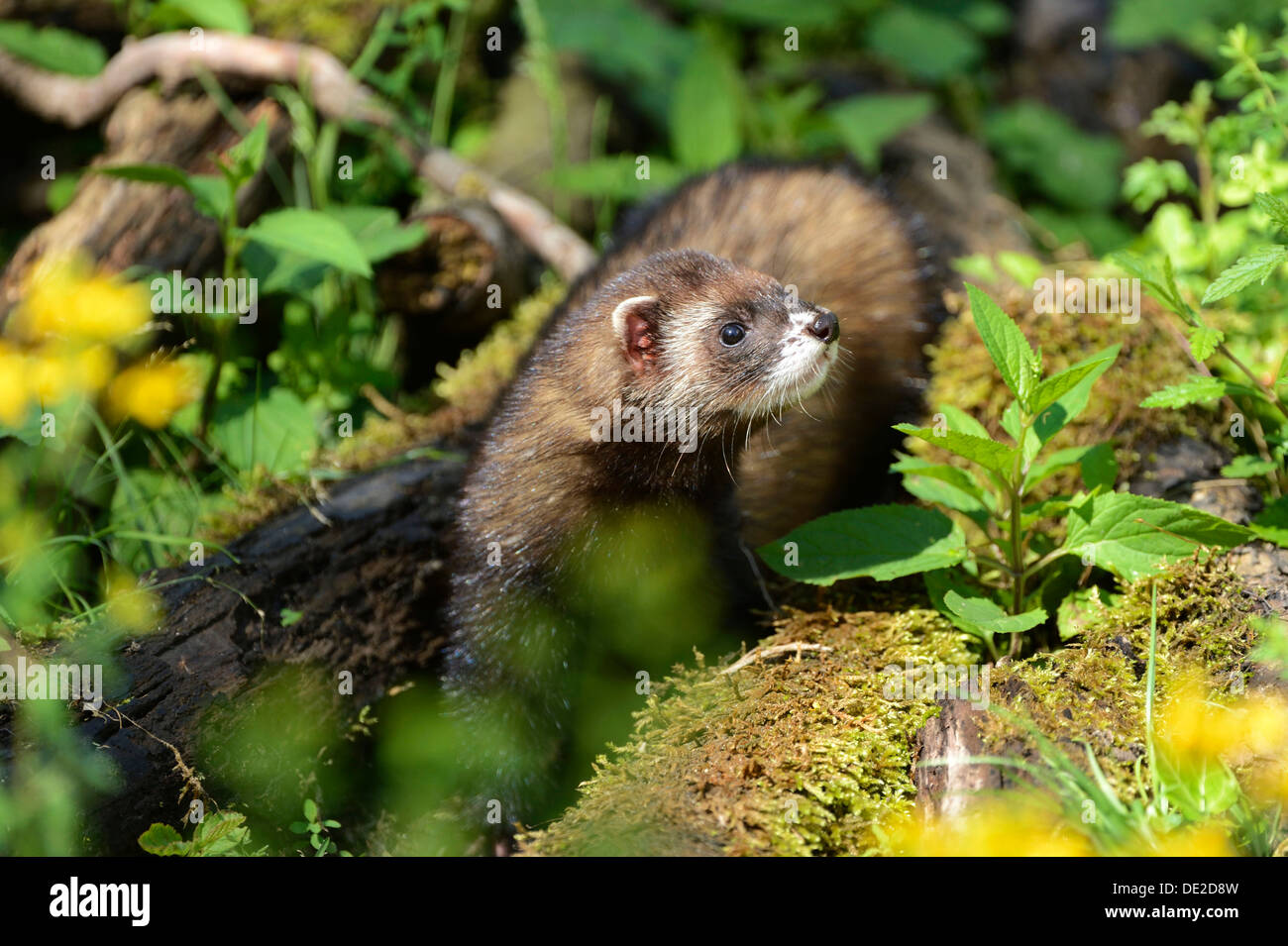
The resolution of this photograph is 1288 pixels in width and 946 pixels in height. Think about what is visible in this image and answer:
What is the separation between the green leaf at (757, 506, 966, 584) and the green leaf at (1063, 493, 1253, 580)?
425 mm

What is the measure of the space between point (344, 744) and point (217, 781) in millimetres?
549

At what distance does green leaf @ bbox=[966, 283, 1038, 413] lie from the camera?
3.27 metres

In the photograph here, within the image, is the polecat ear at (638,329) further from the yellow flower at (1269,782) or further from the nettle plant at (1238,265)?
the yellow flower at (1269,782)

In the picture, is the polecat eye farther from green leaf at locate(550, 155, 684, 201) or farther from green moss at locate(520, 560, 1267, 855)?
green leaf at locate(550, 155, 684, 201)

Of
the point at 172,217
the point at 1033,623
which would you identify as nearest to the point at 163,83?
the point at 172,217

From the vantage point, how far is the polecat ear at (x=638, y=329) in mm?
3687

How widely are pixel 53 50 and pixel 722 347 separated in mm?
5053

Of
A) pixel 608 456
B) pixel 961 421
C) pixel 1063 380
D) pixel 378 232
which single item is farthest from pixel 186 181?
pixel 1063 380

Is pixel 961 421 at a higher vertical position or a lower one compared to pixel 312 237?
lower

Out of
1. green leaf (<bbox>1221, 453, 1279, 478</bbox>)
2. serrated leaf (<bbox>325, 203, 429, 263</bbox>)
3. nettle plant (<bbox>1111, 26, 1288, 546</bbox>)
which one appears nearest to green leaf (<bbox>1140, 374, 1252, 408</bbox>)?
nettle plant (<bbox>1111, 26, 1288, 546</bbox>)

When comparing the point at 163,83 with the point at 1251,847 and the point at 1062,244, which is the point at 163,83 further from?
the point at 1251,847

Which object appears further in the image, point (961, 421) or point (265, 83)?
point (265, 83)

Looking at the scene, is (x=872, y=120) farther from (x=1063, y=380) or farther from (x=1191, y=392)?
(x=1063, y=380)

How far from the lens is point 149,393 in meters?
4.55
